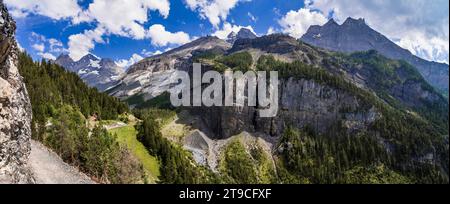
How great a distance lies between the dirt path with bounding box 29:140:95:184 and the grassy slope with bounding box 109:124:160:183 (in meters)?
24.6

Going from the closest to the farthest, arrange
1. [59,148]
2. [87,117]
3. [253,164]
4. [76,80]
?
[59,148] < [87,117] < [76,80] < [253,164]

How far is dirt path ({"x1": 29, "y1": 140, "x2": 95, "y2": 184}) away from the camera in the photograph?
45.3 m

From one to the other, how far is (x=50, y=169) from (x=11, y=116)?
1419 cm

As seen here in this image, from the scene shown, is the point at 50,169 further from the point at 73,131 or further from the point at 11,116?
the point at 73,131

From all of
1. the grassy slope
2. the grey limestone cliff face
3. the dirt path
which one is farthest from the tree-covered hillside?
the grey limestone cliff face

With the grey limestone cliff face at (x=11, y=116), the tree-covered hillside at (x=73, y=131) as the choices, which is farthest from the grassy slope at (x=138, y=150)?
the grey limestone cliff face at (x=11, y=116)

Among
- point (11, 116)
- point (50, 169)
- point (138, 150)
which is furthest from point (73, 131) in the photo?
point (11, 116)

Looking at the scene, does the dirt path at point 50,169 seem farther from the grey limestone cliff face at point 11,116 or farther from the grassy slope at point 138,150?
the grassy slope at point 138,150

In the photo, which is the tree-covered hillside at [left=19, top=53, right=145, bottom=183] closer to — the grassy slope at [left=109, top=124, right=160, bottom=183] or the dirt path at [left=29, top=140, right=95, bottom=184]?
the dirt path at [left=29, top=140, right=95, bottom=184]
